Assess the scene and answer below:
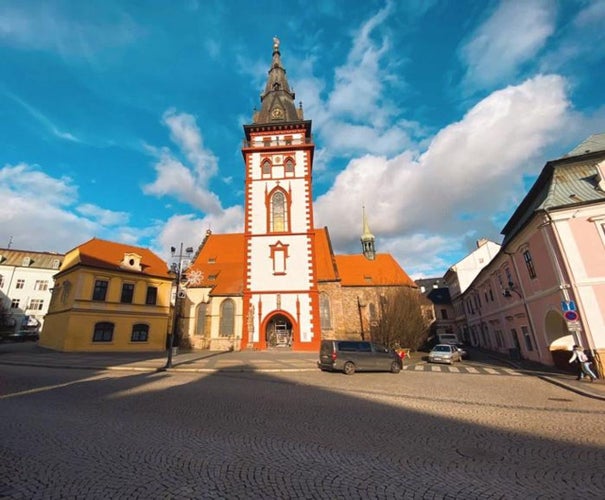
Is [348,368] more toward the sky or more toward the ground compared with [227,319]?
more toward the ground

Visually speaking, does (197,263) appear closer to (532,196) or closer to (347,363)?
(347,363)

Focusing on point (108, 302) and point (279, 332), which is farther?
point (279, 332)

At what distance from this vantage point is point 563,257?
14102mm

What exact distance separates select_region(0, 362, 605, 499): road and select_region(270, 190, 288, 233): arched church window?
1979cm

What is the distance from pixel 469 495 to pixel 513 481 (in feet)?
3.13

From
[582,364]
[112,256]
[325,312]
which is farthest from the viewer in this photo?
[325,312]

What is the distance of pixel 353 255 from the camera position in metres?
39.0

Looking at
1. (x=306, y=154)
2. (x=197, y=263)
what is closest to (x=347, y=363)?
(x=306, y=154)

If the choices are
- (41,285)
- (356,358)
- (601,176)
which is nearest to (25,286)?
(41,285)

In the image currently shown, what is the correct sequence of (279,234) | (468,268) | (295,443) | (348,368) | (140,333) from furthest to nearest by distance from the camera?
(468,268) → (279,234) → (140,333) → (348,368) → (295,443)

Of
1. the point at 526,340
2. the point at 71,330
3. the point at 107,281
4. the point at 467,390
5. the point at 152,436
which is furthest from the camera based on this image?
the point at 107,281

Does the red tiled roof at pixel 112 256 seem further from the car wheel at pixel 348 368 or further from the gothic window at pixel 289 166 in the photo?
the car wheel at pixel 348 368

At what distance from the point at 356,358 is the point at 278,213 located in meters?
17.8

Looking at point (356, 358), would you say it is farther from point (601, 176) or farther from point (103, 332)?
point (103, 332)
